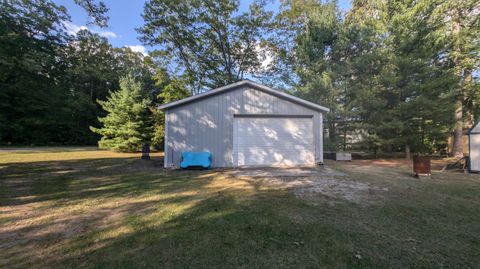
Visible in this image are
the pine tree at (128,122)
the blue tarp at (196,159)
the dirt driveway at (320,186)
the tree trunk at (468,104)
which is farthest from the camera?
the pine tree at (128,122)

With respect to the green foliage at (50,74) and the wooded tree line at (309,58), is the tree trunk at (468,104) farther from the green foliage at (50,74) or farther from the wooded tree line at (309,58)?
the green foliage at (50,74)

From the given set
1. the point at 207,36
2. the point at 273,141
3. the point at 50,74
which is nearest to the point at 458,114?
the point at 273,141

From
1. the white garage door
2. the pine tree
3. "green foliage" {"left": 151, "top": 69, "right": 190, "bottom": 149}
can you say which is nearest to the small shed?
the white garage door

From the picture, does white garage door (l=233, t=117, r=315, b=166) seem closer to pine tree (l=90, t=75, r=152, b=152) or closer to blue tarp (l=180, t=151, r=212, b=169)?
blue tarp (l=180, t=151, r=212, b=169)

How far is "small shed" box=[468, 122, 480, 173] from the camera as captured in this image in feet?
24.3

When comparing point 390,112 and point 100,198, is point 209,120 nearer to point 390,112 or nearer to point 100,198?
point 100,198

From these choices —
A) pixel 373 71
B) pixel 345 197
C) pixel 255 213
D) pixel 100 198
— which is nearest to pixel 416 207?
pixel 345 197

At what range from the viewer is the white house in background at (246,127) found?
28.1 feet

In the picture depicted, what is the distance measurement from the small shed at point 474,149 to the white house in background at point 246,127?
5.07 metres

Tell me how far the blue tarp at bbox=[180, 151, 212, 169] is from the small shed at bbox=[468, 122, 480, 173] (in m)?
9.54

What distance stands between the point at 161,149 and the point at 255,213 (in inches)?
696

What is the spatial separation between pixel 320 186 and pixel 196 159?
184 inches

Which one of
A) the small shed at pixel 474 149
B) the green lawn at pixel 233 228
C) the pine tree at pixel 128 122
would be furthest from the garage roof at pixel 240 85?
the pine tree at pixel 128 122

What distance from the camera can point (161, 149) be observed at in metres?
19.6
